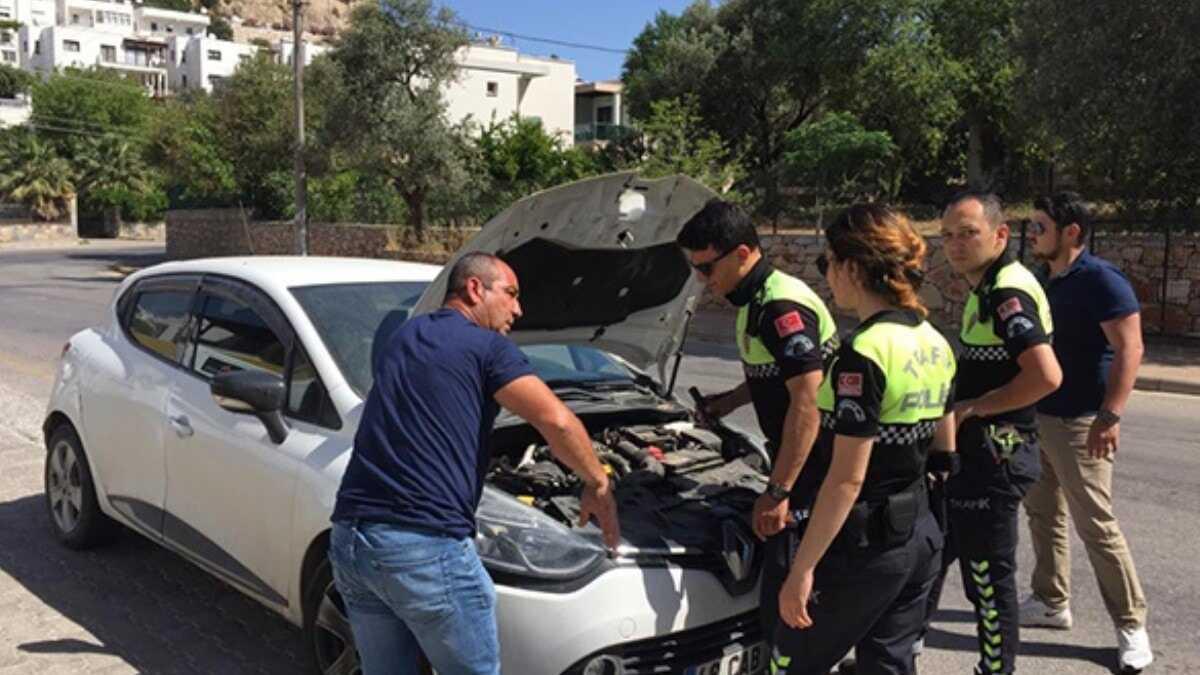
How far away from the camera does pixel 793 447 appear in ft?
9.73

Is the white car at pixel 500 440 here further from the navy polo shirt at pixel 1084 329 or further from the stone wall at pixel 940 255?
the navy polo shirt at pixel 1084 329

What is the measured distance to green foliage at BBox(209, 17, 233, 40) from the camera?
13425cm

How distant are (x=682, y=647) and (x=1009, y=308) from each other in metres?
1.60

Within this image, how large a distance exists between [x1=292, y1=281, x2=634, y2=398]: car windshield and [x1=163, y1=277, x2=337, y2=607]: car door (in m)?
0.13

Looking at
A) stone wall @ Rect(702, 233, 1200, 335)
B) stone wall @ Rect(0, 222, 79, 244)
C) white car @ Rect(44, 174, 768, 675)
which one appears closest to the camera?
white car @ Rect(44, 174, 768, 675)

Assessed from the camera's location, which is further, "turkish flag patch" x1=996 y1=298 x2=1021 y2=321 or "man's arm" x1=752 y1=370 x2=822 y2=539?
"turkish flag patch" x1=996 y1=298 x2=1021 y2=321

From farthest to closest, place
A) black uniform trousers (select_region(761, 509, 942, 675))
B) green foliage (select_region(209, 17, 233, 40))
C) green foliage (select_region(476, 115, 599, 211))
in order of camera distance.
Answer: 1. green foliage (select_region(209, 17, 233, 40))
2. green foliage (select_region(476, 115, 599, 211))
3. black uniform trousers (select_region(761, 509, 942, 675))

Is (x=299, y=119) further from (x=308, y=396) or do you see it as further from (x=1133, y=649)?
(x=1133, y=649)

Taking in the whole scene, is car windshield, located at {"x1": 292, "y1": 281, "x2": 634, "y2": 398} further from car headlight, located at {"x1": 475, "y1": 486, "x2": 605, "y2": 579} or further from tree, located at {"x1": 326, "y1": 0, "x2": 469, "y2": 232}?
tree, located at {"x1": 326, "y1": 0, "x2": 469, "y2": 232}

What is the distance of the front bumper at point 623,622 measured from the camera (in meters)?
2.81

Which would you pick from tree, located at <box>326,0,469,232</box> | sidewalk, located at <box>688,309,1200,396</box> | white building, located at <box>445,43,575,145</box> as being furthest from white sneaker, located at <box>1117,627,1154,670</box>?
white building, located at <box>445,43,575,145</box>

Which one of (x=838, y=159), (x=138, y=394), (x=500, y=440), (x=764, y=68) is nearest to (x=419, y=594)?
(x=500, y=440)

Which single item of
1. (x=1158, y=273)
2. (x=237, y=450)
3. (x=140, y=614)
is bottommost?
(x=140, y=614)

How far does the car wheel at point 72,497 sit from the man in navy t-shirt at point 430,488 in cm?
308
